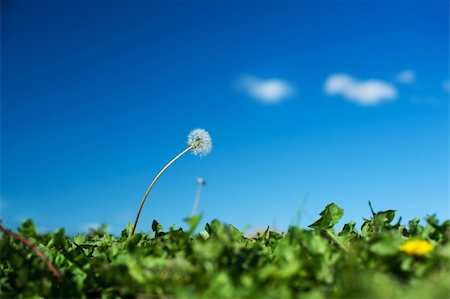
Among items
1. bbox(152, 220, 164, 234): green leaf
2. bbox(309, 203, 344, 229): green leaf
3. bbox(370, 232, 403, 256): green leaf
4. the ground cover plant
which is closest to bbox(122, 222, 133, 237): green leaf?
bbox(152, 220, 164, 234): green leaf

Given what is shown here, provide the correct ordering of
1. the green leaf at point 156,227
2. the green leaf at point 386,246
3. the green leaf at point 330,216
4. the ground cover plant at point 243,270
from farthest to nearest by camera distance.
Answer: the green leaf at point 156,227 → the green leaf at point 330,216 → the green leaf at point 386,246 → the ground cover plant at point 243,270

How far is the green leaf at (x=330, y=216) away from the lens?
3.41 meters

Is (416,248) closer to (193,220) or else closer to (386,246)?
(386,246)

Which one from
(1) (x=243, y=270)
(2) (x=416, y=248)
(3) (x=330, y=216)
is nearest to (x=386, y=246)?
(2) (x=416, y=248)

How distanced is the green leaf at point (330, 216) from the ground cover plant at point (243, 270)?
34 cm

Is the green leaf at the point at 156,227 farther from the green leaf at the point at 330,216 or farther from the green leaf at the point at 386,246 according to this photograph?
the green leaf at the point at 386,246

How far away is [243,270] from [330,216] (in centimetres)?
125

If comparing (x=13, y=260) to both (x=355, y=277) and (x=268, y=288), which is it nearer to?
(x=268, y=288)

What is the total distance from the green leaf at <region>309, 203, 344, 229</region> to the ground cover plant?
339 mm

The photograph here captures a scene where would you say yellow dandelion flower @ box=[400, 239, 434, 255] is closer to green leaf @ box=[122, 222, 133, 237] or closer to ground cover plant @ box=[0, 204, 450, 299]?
ground cover plant @ box=[0, 204, 450, 299]

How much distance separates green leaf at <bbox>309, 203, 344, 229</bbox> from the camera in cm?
341

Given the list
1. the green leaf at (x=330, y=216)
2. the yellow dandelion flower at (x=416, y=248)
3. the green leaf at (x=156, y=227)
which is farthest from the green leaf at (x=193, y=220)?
the green leaf at (x=156, y=227)

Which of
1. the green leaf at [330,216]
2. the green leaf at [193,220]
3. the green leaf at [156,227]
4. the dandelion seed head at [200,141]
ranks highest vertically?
the dandelion seed head at [200,141]

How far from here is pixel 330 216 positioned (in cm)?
342
